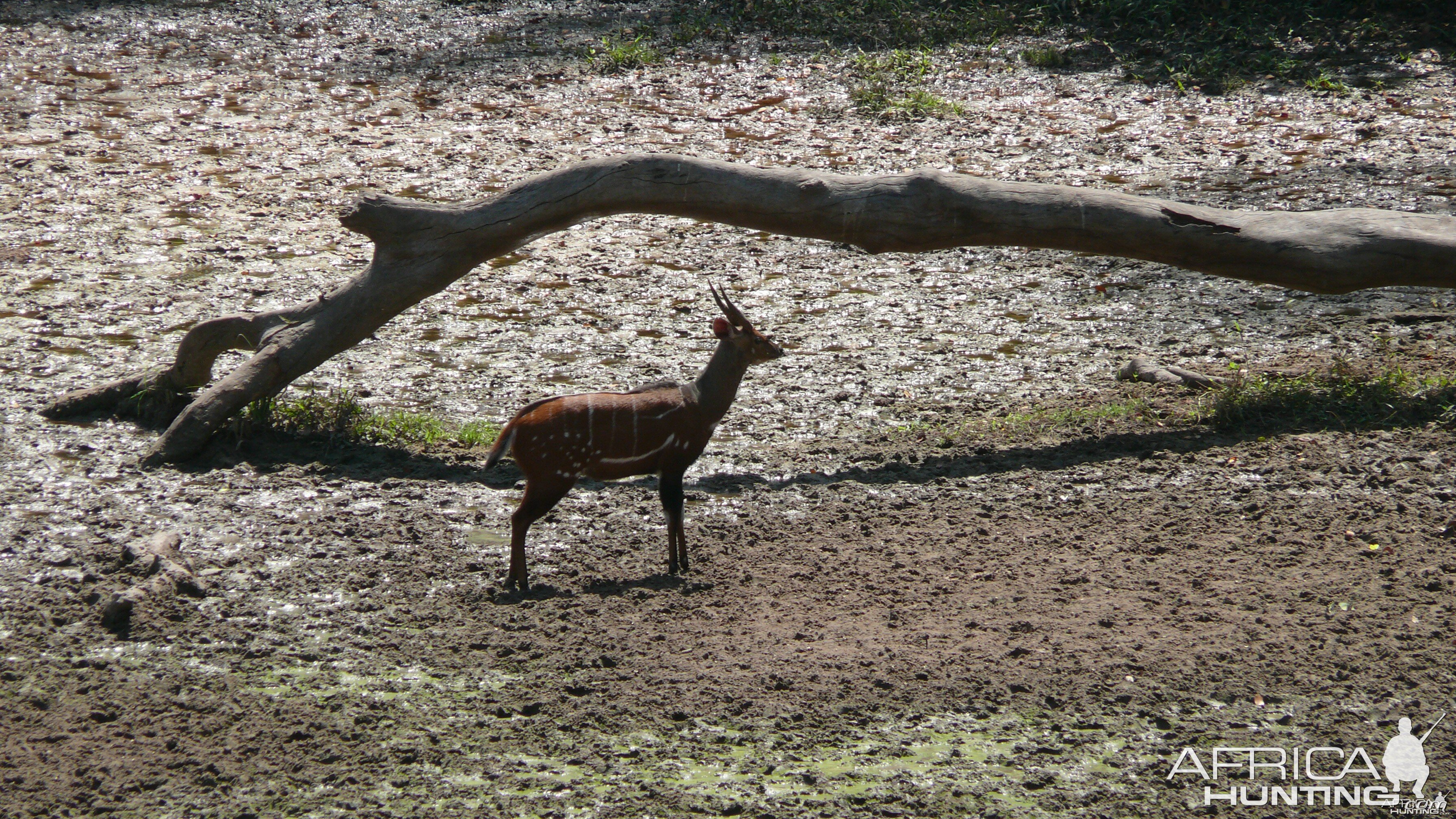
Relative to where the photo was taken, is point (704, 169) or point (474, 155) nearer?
point (704, 169)

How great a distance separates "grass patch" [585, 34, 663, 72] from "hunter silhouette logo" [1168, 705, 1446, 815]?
981 cm

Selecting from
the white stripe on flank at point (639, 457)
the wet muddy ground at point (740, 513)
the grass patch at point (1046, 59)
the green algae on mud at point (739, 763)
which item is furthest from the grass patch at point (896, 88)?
the green algae on mud at point (739, 763)

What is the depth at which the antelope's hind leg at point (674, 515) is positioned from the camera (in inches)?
196

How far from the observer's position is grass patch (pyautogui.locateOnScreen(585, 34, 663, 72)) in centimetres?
1217

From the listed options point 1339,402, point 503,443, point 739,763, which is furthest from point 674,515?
point 1339,402

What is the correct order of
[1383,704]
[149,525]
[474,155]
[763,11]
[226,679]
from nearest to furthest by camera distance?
[1383,704] < [226,679] < [149,525] < [474,155] < [763,11]

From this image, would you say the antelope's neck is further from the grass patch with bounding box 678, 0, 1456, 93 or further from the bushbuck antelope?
the grass patch with bounding box 678, 0, 1456, 93

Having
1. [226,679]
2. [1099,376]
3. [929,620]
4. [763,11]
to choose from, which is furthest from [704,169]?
[763,11]

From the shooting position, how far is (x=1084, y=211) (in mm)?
6680

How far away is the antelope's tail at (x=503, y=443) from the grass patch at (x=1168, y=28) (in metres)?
8.60

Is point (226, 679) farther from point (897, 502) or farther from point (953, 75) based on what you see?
point (953, 75)

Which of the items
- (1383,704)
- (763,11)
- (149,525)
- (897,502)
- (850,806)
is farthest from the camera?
(763,11)

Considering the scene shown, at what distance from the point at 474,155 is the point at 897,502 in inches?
235

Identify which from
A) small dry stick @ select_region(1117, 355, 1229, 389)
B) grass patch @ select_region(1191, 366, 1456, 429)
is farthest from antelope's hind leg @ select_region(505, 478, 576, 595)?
small dry stick @ select_region(1117, 355, 1229, 389)
